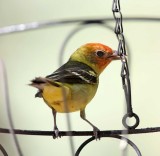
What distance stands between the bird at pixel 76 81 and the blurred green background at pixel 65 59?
16.3 inches

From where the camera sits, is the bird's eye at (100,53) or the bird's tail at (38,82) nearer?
the bird's tail at (38,82)

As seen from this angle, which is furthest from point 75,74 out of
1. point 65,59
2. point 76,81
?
point 65,59

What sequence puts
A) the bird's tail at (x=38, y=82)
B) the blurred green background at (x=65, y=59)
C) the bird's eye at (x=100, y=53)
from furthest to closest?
the blurred green background at (x=65, y=59)
the bird's eye at (x=100, y=53)
the bird's tail at (x=38, y=82)

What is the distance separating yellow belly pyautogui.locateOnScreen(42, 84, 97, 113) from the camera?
24.3 inches

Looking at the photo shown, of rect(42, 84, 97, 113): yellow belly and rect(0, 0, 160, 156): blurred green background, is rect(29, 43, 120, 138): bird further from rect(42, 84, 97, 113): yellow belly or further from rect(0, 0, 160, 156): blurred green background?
rect(0, 0, 160, 156): blurred green background

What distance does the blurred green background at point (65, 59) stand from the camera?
114cm

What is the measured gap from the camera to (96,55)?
0.67 metres

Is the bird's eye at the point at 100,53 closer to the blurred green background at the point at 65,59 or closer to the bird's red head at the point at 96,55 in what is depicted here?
the bird's red head at the point at 96,55

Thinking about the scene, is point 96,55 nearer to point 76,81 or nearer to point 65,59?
point 76,81

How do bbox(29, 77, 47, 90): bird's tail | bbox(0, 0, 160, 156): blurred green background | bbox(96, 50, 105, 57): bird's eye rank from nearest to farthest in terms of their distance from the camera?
bbox(29, 77, 47, 90): bird's tail, bbox(96, 50, 105, 57): bird's eye, bbox(0, 0, 160, 156): blurred green background

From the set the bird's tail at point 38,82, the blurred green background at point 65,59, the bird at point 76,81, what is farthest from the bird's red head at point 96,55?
the blurred green background at point 65,59

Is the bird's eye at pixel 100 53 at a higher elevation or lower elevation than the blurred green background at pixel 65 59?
lower

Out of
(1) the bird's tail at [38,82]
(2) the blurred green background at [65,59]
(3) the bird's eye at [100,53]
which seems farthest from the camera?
(2) the blurred green background at [65,59]

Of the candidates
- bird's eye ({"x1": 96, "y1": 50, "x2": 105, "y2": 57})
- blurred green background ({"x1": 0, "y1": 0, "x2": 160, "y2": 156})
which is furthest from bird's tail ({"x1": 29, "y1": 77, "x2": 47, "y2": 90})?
blurred green background ({"x1": 0, "y1": 0, "x2": 160, "y2": 156})
